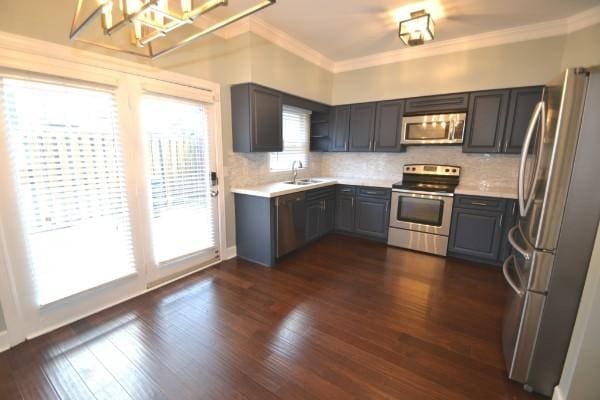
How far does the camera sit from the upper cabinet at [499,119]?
3268 mm

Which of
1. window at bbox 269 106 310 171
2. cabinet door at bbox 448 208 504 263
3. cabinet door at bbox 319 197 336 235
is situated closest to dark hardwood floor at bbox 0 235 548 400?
cabinet door at bbox 448 208 504 263

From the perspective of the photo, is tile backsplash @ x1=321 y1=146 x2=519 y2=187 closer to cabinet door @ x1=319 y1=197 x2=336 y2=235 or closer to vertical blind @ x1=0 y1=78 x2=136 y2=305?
cabinet door @ x1=319 y1=197 x2=336 y2=235

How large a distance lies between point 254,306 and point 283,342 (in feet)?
1.83

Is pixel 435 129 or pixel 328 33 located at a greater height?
pixel 328 33

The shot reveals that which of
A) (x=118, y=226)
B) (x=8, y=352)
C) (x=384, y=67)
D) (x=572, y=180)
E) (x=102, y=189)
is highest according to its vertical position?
(x=384, y=67)

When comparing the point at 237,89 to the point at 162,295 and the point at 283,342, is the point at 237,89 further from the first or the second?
the point at 283,342

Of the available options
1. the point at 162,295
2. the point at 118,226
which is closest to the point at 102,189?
the point at 118,226

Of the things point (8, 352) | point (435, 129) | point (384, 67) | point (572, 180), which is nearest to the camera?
point (572, 180)

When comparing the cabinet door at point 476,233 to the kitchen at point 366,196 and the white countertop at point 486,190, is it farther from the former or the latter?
the white countertop at point 486,190

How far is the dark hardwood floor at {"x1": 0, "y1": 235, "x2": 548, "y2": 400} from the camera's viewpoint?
1.65 metres

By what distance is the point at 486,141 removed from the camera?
3.51m

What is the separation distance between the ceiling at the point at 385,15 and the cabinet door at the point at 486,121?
797 mm

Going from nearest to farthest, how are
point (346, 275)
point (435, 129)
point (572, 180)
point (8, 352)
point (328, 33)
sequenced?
point (572, 180), point (8, 352), point (346, 275), point (328, 33), point (435, 129)

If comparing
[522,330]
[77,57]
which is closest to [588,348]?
[522,330]
